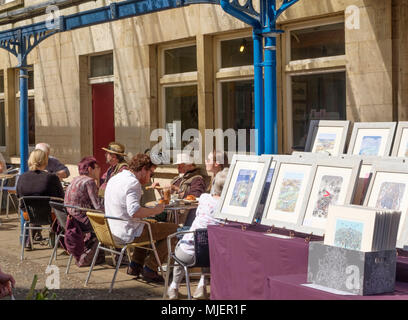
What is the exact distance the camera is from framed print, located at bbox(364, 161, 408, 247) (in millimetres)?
3805

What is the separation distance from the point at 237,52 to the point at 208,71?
62 centimetres

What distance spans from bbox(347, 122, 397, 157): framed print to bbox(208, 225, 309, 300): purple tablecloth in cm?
117

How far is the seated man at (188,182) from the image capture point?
8.24 m

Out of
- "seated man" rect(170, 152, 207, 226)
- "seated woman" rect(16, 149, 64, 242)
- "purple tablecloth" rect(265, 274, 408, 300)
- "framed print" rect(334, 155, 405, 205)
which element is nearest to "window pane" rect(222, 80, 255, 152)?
"seated man" rect(170, 152, 207, 226)

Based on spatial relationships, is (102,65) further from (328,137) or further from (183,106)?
(328,137)

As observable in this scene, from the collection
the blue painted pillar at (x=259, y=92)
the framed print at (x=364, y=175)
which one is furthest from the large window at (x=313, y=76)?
the framed print at (x=364, y=175)

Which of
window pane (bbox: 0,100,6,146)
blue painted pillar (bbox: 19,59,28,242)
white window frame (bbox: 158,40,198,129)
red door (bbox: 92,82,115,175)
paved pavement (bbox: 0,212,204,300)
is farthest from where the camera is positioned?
window pane (bbox: 0,100,6,146)

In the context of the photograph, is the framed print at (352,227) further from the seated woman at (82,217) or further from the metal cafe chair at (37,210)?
the metal cafe chair at (37,210)

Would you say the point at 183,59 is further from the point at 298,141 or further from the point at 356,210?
the point at 356,210

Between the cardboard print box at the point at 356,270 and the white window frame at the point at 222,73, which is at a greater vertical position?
the white window frame at the point at 222,73

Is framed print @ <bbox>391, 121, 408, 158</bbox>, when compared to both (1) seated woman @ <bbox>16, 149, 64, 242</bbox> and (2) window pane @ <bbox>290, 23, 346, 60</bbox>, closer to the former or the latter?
(2) window pane @ <bbox>290, 23, 346, 60</bbox>

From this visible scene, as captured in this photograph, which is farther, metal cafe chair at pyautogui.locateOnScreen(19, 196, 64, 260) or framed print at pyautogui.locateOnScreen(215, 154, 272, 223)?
metal cafe chair at pyautogui.locateOnScreen(19, 196, 64, 260)

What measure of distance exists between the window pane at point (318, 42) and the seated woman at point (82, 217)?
3.27 meters
